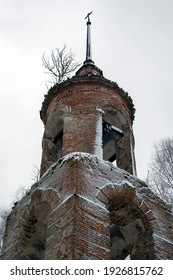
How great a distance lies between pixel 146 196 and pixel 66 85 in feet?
14.2

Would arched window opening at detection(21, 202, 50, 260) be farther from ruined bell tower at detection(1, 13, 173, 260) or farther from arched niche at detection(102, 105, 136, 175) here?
arched niche at detection(102, 105, 136, 175)

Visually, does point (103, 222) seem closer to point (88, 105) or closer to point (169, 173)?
point (88, 105)

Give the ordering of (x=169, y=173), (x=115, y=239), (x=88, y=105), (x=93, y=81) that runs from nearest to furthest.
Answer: (x=115, y=239), (x=88, y=105), (x=93, y=81), (x=169, y=173)

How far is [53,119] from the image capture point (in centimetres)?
1190

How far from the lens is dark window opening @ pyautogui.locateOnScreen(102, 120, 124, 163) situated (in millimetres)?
11328

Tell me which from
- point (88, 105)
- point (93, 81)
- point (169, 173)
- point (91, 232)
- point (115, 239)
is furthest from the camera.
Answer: point (169, 173)

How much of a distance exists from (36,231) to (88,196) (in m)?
1.72

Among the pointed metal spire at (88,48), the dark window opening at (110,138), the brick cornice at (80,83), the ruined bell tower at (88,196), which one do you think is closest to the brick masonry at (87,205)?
the ruined bell tower at (88,196)

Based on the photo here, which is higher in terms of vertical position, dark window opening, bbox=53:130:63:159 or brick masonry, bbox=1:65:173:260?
dark window opening, bbox=53:130:63:159

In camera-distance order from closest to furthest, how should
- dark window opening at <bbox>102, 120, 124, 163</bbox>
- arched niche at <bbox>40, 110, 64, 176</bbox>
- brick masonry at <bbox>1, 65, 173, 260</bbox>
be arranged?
brick masonry at <bbox>1, 65, 173, 260</bbox>
dark window opening at <bbox>102, 120, 124, 163</bbox>
arched niche at <bbox>40, 110, 64, 176</bbox>

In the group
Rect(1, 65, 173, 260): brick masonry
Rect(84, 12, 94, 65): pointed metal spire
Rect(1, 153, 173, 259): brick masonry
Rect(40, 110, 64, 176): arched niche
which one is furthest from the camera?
Rect(84, 12, 94, 65): pointed metal spire

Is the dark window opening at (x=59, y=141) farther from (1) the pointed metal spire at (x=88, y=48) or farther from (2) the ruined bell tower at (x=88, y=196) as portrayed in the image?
(1) the pointed metal spire at (x=88, y=48)

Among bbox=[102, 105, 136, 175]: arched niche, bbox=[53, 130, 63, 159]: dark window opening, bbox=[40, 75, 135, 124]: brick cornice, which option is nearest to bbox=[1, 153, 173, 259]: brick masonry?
bbox=[102, 105, 136, 175]: arched niche
